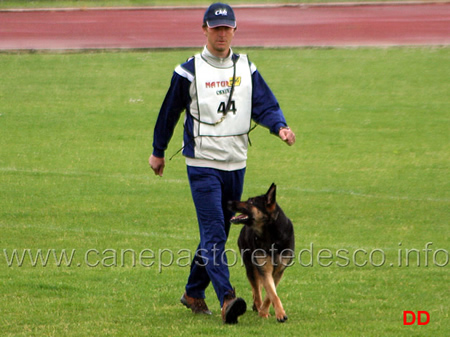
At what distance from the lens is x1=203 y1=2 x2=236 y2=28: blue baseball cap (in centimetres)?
649

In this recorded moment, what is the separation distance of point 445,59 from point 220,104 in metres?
15.3

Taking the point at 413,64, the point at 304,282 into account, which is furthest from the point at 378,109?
the point at 304,282

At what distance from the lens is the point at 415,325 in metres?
6.36

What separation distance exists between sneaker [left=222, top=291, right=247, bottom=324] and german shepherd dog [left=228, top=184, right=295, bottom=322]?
283mm

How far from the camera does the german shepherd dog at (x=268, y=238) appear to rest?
6.57 meters

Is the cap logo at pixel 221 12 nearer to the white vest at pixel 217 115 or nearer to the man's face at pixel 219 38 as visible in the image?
the man's face at pixel 219 38

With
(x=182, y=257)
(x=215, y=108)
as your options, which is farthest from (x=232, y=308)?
(x=182, y=257)

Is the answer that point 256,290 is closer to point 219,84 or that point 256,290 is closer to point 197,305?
point 197,305

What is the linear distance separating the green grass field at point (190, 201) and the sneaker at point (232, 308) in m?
0.11

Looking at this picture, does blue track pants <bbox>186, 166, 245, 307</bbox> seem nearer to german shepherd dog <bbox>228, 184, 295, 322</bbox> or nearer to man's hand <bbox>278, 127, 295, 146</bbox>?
german shepherd dog <bbox>228, 184, 295, 322</bbox>

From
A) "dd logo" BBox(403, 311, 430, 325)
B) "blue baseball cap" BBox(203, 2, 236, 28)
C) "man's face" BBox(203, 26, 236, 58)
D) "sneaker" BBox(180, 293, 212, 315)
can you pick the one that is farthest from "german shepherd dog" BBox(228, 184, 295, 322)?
"blue baseball cap" BBox(203, 2, 236, 28)

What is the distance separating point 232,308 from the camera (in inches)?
250

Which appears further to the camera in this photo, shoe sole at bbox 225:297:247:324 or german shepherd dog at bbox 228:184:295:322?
german shepherd dog at bbox 228:184:295:322

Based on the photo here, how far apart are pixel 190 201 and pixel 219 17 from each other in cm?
522
